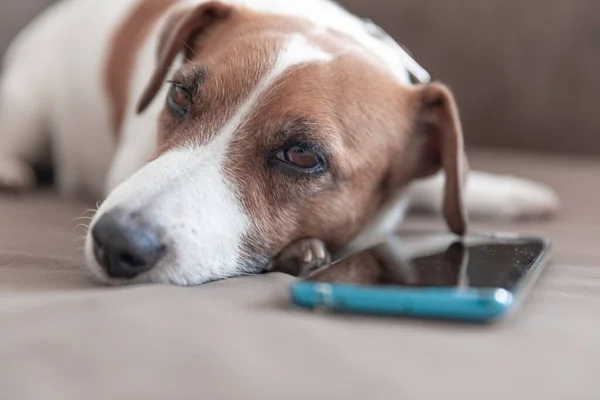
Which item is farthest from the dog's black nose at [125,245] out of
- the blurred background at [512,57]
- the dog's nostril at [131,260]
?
the blurred background at [512,57]

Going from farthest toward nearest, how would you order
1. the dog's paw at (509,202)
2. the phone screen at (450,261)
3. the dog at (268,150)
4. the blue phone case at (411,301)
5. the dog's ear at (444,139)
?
1. the dog's paw at (509,202)
2. the dog's ear at (444,139)
3. the dog at (268,150)
4. the phone screen at (450,261)
5. the blue phone case at (411,301)

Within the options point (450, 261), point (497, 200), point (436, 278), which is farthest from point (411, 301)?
point (497, 200)

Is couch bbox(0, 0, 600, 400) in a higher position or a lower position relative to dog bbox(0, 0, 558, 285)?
lower

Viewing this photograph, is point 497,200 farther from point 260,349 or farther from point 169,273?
point 260,349

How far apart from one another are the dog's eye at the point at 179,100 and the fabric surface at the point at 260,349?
42cm

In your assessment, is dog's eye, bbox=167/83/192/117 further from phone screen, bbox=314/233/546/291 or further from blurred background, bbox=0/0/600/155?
blurred background, bbox=0/0/600/155

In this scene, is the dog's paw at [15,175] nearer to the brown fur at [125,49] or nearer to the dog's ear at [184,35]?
the brown fur at [125,49]

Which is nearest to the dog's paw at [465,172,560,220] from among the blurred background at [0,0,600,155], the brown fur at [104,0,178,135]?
the blurred background at [0,0,600,155]

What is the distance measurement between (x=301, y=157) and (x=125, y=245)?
36cm

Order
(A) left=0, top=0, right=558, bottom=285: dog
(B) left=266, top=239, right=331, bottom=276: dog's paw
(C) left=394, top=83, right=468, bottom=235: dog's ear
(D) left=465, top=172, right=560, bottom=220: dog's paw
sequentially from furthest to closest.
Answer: (D) left=465, top=172, right=560, bottom=220: dog's paw
(C) left=394, top=83, right=468, bottom=235: dog's ear
(B) left=266, top=239, right=331, bottom=276: dog's paw
(A) left=0, top=0, right=558, bottom=285: dog

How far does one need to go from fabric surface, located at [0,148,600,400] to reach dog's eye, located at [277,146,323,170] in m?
0.29

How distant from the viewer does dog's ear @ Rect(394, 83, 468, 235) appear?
150 centimetres

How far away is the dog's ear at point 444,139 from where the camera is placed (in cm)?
150

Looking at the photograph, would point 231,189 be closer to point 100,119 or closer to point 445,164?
point 445,164
